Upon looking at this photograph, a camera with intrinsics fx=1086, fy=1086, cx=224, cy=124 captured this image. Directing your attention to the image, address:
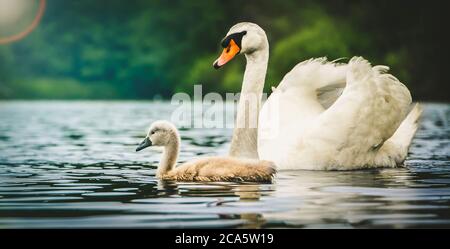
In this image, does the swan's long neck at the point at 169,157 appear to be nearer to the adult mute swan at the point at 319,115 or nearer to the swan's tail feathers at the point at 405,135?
the adult mute swan at the point at 319,115

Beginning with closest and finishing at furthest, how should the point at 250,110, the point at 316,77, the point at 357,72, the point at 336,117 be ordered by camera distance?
the point at 250,110, the point at 336,117, the point at 357,72, the point at 316,77

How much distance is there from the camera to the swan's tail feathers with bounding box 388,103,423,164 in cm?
1338

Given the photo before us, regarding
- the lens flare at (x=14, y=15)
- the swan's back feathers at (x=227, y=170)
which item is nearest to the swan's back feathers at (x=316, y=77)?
the swan's back feathers at (x=227, y=170)

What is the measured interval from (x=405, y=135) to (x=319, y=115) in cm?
174

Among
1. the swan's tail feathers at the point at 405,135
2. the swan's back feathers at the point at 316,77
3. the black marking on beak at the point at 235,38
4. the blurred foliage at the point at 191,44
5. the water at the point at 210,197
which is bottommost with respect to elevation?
the water at the point at 210,197

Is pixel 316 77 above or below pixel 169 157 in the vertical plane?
above

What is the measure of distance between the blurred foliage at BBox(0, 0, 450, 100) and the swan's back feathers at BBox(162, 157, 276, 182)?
29329 millimetres

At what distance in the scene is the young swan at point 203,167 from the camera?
1066 centimetres

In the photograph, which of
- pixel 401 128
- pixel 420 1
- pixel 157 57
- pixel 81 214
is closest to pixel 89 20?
pixel 157 57

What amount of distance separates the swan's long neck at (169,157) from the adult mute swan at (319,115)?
0.62 meters

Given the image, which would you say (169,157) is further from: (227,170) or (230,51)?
(230,51)

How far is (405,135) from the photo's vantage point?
13.9m

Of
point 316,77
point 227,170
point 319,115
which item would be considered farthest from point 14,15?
point 227,170
